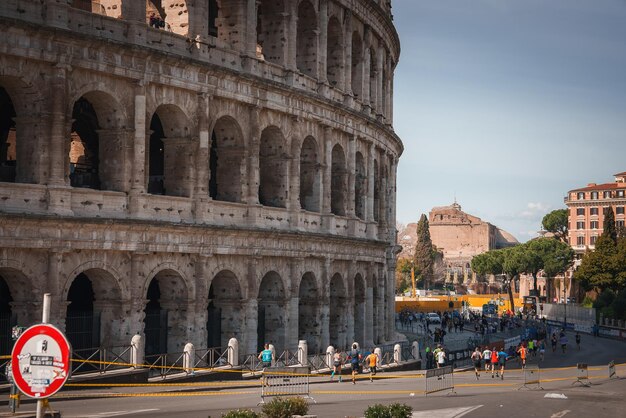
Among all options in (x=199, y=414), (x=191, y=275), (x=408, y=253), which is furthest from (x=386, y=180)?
(x=408, y=253)

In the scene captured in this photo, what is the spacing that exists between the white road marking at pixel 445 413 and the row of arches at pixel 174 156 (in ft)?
44.8

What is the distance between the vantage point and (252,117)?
37812 millimetres

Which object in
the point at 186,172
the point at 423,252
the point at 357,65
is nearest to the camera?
the point at 186,172

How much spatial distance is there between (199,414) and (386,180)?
31.4 metres

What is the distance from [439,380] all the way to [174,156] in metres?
12.8

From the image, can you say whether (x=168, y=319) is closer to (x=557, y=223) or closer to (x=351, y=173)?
(x=351, y=173)

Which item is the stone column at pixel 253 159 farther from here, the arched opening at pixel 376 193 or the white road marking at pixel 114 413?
the white road marking at pixel 114 413

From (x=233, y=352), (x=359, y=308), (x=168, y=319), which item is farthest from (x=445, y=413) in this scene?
(x=359, y=308)

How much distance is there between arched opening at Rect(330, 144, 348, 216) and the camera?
1806 inches

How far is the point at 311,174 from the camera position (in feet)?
141

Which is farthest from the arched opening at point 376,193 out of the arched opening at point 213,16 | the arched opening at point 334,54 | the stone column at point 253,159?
the stone column at point 253,159

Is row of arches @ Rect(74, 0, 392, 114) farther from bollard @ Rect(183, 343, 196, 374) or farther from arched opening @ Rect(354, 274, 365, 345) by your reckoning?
bollard @ Rect(183, 343, 196, 374)

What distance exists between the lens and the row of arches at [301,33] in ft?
119

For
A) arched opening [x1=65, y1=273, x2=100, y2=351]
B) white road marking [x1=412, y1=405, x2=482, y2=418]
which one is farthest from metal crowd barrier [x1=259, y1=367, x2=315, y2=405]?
arched opening [x1=65, y1=273, x2=100, y2=351]
